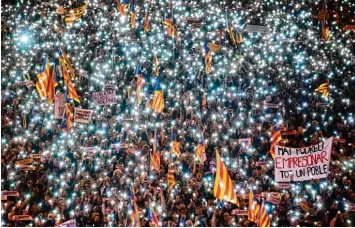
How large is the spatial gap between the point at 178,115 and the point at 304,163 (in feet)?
10.5

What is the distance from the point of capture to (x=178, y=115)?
10312 mm

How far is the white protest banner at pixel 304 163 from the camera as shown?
26.3 ft

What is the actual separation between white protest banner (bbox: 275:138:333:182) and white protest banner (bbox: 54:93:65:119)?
189 inches

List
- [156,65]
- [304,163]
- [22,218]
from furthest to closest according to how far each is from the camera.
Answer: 1. [156,65]
2. [22,218]
3. [304,163]

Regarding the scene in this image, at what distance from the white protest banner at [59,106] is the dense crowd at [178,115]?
1.30ft

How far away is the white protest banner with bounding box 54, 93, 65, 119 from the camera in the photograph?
33.7ft

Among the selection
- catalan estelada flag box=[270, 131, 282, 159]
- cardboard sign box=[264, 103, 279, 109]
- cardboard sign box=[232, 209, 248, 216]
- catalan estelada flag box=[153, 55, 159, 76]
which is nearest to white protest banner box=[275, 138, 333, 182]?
catalan estelada flag box=[270, 131, 282, 159]

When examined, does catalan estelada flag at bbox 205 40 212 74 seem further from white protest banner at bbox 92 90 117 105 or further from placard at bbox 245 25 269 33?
white protest banner at bbox 92 90 117 105

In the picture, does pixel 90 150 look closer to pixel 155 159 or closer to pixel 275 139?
pixel 155 159

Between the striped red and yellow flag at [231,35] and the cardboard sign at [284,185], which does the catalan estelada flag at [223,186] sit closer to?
the cardboard sign at [284,185]

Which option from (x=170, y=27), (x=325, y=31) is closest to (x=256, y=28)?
(x=325, y=31)

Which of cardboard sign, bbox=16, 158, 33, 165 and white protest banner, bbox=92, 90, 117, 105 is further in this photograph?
white protest banner, bbox=92, 90, 117, 105

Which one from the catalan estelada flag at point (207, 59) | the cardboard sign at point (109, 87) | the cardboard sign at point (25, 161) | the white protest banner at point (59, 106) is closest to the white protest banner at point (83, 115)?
the white protest banner at point (59, 106)

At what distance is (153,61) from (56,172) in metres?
3.80
